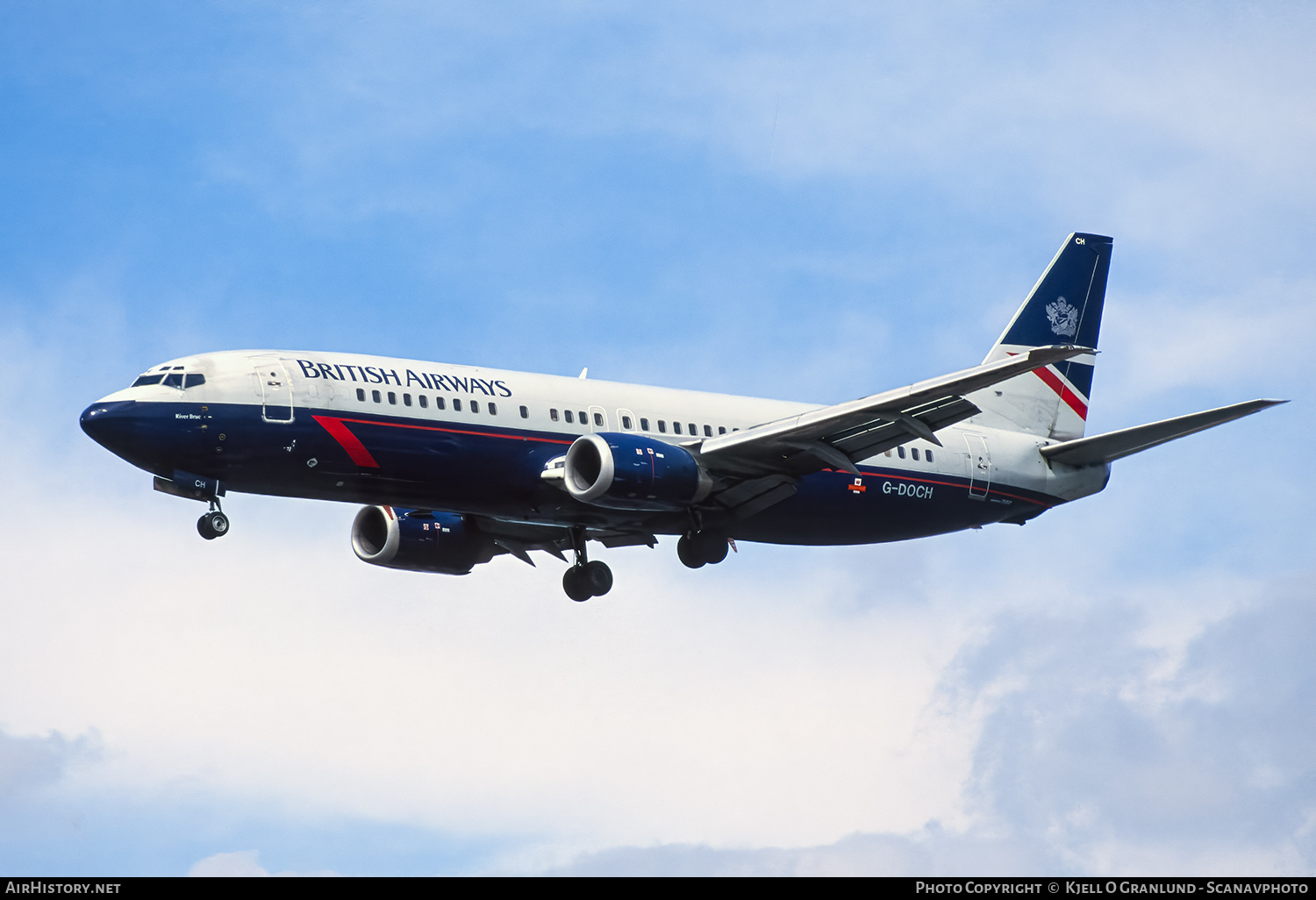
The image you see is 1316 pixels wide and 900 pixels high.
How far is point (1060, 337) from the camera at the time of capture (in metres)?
54.2

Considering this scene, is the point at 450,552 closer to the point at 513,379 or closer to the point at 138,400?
the point at 513,379

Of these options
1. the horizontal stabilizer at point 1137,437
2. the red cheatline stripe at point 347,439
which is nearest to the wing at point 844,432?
the horizontal stabilizer at point 1137,437

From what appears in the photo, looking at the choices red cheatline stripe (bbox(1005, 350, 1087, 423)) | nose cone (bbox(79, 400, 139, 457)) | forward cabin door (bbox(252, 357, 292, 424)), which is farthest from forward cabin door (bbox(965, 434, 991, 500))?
nose cone (bbox(79, 400, 139, 457))

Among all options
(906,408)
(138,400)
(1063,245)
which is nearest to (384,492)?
(138,400)

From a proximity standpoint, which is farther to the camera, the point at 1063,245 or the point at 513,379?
the point at 1063,245

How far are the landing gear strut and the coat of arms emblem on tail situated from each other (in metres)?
28.9

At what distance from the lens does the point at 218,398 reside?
38.7 m

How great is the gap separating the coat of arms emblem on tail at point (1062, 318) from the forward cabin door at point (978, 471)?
7.24 m

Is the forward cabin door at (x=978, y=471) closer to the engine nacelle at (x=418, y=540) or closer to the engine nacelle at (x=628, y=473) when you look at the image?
the engine nacelle at (x=628, y=473)

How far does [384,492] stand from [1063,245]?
1047 inches

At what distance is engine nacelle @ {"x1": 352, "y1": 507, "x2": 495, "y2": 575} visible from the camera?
154 ft

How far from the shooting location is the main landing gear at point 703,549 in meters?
43.8
